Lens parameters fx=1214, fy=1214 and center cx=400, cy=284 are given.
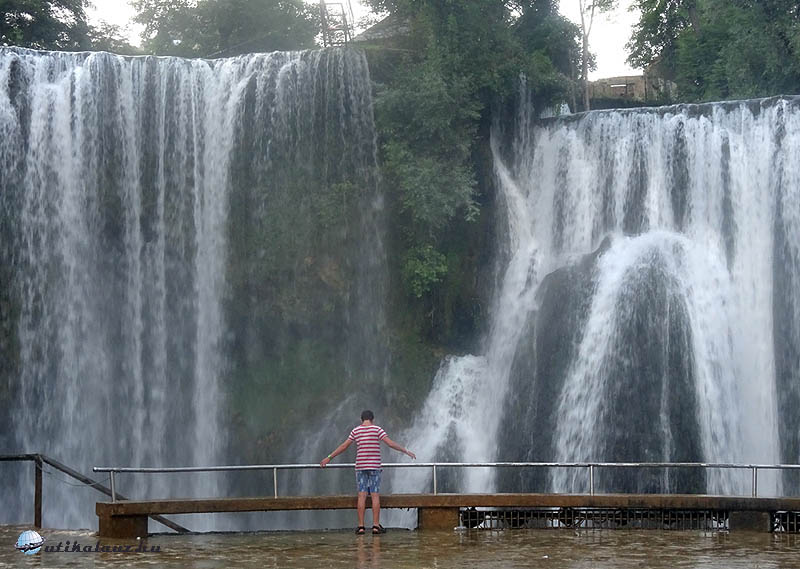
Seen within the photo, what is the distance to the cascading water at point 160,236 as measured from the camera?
29.8 m

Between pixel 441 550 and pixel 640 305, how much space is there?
562 inches

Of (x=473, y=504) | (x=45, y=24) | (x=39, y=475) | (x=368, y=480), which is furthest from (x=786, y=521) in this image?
(x=45, y=24)

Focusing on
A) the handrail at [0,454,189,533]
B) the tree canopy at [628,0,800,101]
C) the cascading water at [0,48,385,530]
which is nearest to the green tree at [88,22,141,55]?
the cascading water at [0,48,385,530]

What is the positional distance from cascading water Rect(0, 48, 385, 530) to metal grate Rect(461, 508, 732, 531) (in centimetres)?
1338

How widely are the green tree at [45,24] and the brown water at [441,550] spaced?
2428 centimetres

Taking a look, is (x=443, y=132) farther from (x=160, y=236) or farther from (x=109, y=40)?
(x=109, y=40)

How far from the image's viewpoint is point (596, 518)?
17125 mm

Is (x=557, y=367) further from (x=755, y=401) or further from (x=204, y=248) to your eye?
(x=204, y=248)

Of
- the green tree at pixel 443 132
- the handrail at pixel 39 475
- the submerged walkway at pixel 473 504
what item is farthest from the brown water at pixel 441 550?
the green tree at pixel 443 132

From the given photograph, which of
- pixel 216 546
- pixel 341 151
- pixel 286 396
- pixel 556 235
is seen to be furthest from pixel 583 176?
pixel 216 546

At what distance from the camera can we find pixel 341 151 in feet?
105

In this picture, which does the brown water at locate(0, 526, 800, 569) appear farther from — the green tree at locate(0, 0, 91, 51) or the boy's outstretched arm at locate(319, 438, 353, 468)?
the green tree at locate(0, 0, 91, 51)

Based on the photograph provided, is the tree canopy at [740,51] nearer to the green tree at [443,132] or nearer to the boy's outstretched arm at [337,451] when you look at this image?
the green tree at [443,132]

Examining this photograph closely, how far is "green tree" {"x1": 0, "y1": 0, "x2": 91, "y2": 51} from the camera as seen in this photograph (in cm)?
3728
